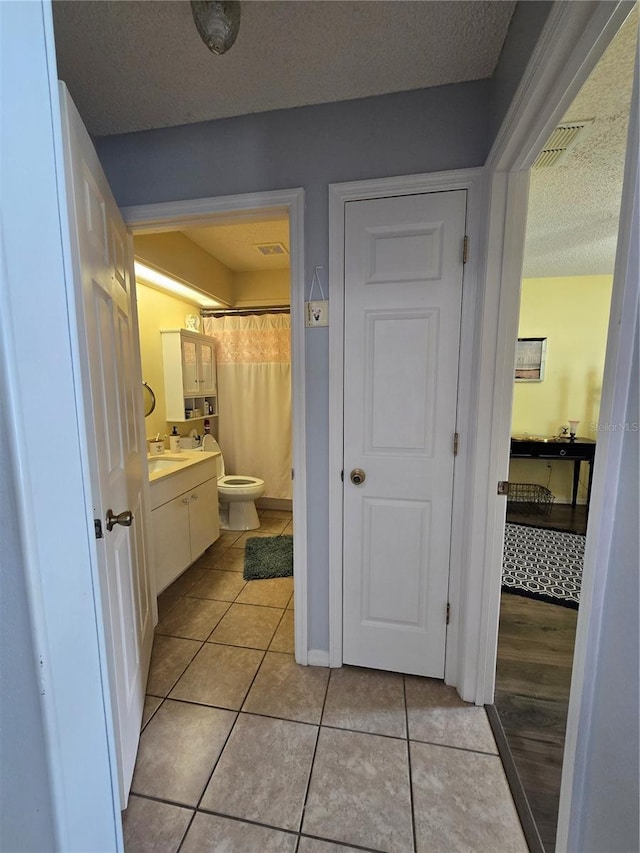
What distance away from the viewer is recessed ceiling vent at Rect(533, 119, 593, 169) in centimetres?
160

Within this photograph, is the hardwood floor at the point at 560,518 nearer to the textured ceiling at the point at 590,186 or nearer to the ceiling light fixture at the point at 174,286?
the textured ceiling at the point at 590,186

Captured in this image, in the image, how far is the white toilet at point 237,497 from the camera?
10.2 ft

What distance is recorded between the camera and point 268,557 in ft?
8.92

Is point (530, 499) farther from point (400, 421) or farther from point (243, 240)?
point (243, 240)

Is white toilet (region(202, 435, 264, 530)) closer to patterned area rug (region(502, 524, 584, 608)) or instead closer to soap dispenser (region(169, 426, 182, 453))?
soap dispenser (region(169, 426, 182, 453))

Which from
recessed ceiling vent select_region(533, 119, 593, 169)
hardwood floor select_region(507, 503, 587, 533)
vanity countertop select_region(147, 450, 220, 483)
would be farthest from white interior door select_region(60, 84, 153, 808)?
hardwood floor select_region(507, 503, 587, 533)

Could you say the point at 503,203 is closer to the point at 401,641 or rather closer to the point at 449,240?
the point at 449,240

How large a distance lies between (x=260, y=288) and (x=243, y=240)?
855 millimetres

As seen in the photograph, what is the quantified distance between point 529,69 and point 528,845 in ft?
6.88

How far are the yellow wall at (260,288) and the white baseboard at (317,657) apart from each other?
3.03 metres

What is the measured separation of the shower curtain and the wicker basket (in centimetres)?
241

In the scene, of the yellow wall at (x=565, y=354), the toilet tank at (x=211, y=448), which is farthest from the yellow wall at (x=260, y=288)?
the yellow wall at (x=565, y=354)

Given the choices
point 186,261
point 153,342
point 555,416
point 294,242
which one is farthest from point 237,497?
point 555,416

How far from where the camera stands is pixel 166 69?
4.13 ft
